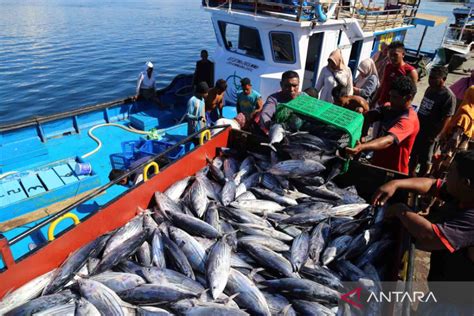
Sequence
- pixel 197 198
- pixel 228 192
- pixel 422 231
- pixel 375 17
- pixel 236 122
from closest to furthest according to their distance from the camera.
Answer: pixel 422 231
pixel 197 198
pixel 228 192
pixel 236 122
pixel 375 17

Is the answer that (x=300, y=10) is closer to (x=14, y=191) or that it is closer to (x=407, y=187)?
(x=407, y=187)

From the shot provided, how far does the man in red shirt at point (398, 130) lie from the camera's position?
3410 mm

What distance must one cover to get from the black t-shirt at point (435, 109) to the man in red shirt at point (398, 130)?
151 centimetres

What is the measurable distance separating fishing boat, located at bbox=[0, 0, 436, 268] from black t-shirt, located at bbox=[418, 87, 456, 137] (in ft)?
10.4

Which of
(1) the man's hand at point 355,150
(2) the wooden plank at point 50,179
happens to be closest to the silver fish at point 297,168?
(1) the man's hand at point 355,150

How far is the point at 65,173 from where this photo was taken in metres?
5.05

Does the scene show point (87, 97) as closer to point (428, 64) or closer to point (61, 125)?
point (61, 125)

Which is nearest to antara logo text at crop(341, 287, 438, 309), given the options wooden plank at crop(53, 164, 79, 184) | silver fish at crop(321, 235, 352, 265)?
silver fish at crop(321, 235, 352, 265)

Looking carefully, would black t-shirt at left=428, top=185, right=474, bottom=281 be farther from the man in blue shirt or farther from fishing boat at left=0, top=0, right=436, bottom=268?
the man in blue shirt

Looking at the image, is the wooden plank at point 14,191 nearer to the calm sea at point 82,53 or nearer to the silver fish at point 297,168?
the silver fish at point 297,168

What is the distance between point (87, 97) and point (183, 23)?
24.8m

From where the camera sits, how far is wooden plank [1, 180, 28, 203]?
176 inches

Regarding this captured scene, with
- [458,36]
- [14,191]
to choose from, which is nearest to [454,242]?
[14,191]

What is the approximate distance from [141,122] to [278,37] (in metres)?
3.91
